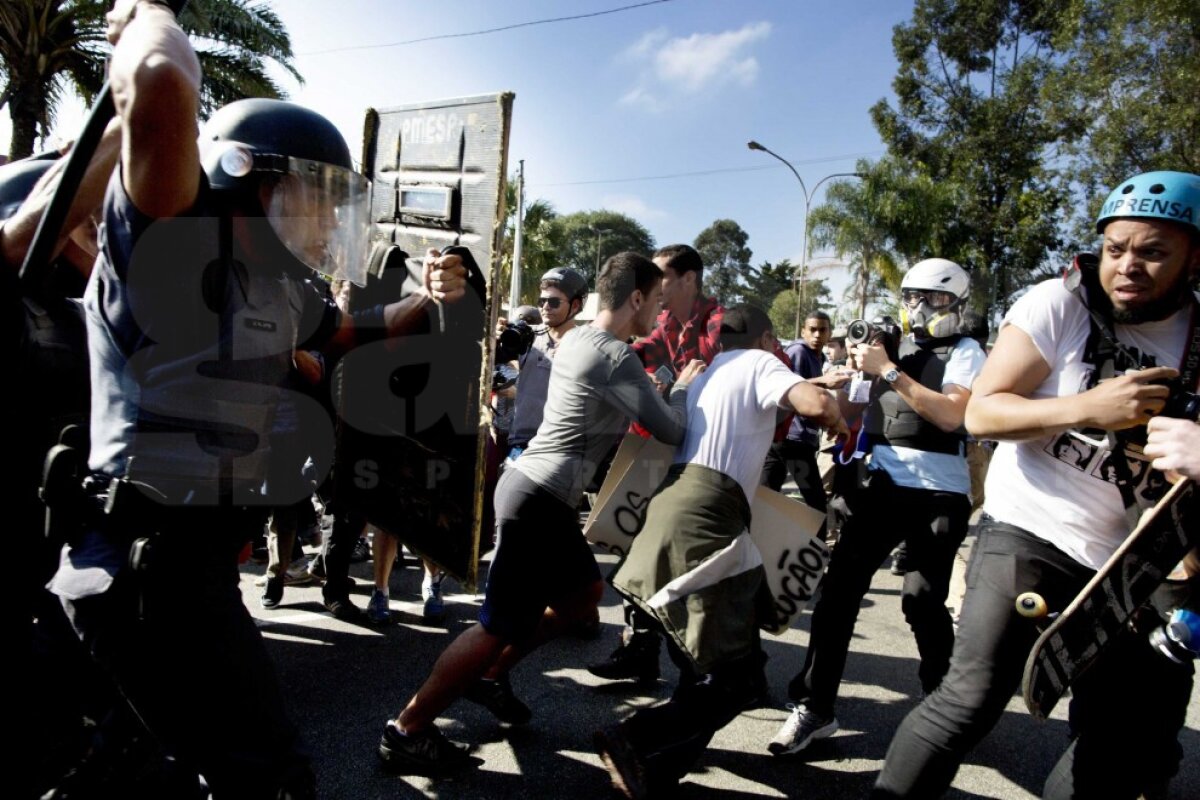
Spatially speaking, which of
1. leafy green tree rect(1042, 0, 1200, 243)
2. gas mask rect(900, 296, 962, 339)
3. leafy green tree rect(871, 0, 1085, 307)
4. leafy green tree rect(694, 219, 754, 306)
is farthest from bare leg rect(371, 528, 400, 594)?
leafy green tree rect(694, 219, 754, 306)

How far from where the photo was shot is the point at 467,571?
2713 millimetres

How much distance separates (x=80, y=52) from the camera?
12273 millimetres

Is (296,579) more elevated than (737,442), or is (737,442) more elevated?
(737,442)

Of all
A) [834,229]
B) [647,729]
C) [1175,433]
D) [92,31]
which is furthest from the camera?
[834,229]

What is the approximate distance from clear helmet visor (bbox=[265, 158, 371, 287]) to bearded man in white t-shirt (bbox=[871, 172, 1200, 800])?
1648 mm

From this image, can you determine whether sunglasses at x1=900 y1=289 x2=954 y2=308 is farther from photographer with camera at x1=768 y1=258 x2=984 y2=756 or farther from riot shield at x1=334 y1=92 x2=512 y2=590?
riot shield at x1=334 y1=92 x2=512 y2=590

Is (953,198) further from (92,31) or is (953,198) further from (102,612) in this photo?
(102,612)

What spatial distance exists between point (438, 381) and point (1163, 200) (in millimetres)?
2156

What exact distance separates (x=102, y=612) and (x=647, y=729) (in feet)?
5.25

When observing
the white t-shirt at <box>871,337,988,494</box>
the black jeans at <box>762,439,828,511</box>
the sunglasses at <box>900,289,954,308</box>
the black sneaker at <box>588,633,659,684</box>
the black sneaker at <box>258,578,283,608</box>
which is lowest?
the black sneaker at <box>258,578,283,608</box>

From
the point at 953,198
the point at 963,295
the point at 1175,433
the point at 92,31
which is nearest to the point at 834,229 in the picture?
the point at 953,198

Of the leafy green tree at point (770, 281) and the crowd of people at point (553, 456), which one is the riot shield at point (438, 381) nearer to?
the crowd of people at point (553, 456)

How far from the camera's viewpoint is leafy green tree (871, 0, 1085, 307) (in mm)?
25719

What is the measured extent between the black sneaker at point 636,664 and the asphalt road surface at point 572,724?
0.19 ft
